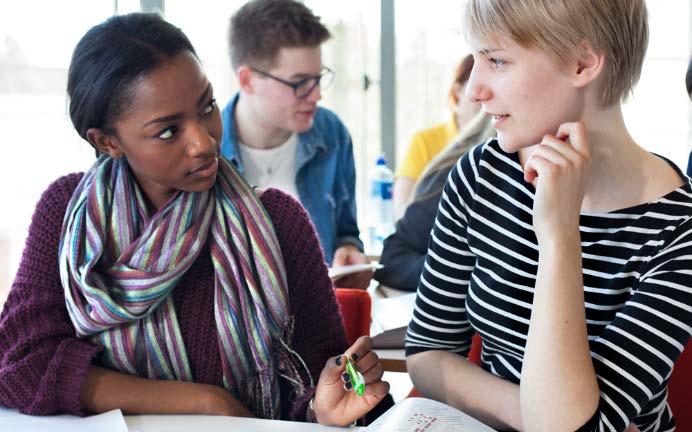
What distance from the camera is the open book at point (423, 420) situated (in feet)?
3.79

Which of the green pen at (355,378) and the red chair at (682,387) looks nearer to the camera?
the green pen at (355,378)

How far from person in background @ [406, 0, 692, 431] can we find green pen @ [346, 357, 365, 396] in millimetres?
166

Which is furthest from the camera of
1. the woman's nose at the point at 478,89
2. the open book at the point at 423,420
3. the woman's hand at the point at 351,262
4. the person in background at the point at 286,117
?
the person in background at the point at 286,117

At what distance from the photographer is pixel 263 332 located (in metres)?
1.54

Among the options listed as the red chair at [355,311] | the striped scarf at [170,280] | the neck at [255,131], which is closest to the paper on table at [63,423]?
the striped scarf at [170,280]

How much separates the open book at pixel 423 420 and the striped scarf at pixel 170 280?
1.19 ft

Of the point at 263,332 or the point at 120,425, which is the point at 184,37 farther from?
the point at 120,425

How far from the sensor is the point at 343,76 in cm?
455

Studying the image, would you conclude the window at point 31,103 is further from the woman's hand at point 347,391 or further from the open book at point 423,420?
the open book at point 423,420

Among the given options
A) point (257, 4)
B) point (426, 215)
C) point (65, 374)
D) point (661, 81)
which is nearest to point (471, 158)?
point (65, 374)

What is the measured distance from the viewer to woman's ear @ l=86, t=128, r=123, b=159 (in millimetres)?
1540

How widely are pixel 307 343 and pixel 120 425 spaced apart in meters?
0.41

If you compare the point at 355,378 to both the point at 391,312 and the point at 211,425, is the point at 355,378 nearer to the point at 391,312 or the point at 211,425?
the point at 211,425

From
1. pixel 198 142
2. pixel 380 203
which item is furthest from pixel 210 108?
pixel 380 203
